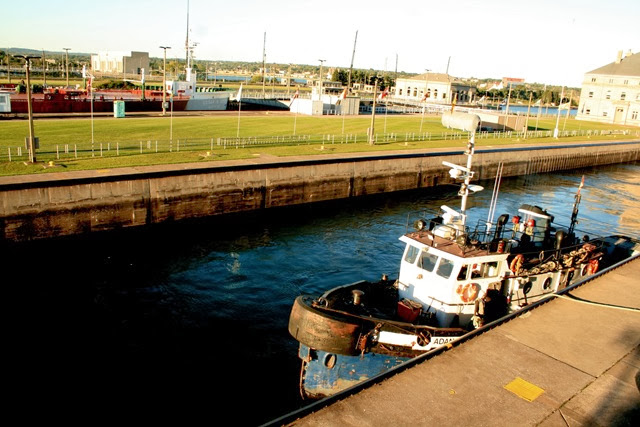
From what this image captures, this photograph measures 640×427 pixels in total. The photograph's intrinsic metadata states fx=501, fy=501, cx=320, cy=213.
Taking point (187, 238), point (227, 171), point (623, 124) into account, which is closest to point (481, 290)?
point (187, 238)

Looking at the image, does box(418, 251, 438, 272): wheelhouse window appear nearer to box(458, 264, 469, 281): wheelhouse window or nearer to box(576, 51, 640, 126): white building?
box(458, 264, 469, 281): wheelhouse window

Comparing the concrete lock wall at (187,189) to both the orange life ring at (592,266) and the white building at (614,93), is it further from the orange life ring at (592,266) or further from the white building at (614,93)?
the white building at (614,93)

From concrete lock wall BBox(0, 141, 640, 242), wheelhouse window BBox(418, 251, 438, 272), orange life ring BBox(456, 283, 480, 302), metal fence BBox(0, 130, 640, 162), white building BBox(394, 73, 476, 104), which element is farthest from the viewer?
white building BBox(394, 73, 476, 104)

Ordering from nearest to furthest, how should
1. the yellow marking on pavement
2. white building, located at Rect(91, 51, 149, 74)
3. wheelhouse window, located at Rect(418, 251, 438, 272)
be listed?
the yellow marking on pavement, wheelhouse window, located at Rect(418, 251, 438, 272), white building, located at Rect(91, 51, 149, 74)

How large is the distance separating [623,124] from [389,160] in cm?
9587

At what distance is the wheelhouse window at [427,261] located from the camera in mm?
19875

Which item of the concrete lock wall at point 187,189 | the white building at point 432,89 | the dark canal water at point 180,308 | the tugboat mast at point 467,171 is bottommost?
the dark canal water at point 180,308

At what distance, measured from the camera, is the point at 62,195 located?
3241 centimetres

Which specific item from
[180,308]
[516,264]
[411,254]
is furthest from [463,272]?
[180,308]

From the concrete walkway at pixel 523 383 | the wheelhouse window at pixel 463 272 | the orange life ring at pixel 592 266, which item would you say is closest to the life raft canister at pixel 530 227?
the orange life ring at pixel 592 266

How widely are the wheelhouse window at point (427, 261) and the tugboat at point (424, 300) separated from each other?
4 centimetres

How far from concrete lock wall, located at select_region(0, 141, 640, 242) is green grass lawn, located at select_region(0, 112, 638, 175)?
3.61 meters

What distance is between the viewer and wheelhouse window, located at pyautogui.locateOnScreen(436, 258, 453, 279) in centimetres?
1944

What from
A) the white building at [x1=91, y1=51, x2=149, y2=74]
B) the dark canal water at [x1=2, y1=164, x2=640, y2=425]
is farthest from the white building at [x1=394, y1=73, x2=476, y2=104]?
the dark canal water at [x1=2, y1=164, x2=640, y2=425]
